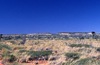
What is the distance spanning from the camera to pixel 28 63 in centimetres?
2508

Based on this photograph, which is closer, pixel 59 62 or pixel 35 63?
pixel 59 62

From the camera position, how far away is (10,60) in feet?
84.2

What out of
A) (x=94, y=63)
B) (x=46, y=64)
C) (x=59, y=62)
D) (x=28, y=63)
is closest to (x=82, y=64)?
(x=94, y=63)

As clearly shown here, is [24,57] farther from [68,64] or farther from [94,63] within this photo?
[94,63]

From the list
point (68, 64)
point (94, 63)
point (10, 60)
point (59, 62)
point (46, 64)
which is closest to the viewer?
point (94, 63)

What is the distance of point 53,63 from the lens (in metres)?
22.6

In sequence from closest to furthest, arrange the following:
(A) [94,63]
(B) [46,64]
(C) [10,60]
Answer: (A) [94,63]
(B) [46,64]
(C) [10,60]

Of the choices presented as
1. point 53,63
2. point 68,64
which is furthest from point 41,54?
point 68,64

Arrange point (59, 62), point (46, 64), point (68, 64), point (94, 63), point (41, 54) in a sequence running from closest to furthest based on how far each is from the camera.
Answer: point (94, 63)
point (68, 64)
point (59, 62)
point (46, 64)
point (41, 54)

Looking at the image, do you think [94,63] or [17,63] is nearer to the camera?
[94,63]

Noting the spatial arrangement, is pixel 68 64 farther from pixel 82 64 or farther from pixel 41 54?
pixel 41 54

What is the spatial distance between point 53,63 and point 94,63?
5900 millimetres

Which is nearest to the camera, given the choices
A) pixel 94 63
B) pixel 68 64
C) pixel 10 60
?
pixel 94 63

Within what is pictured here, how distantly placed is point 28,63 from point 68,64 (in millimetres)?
6183
